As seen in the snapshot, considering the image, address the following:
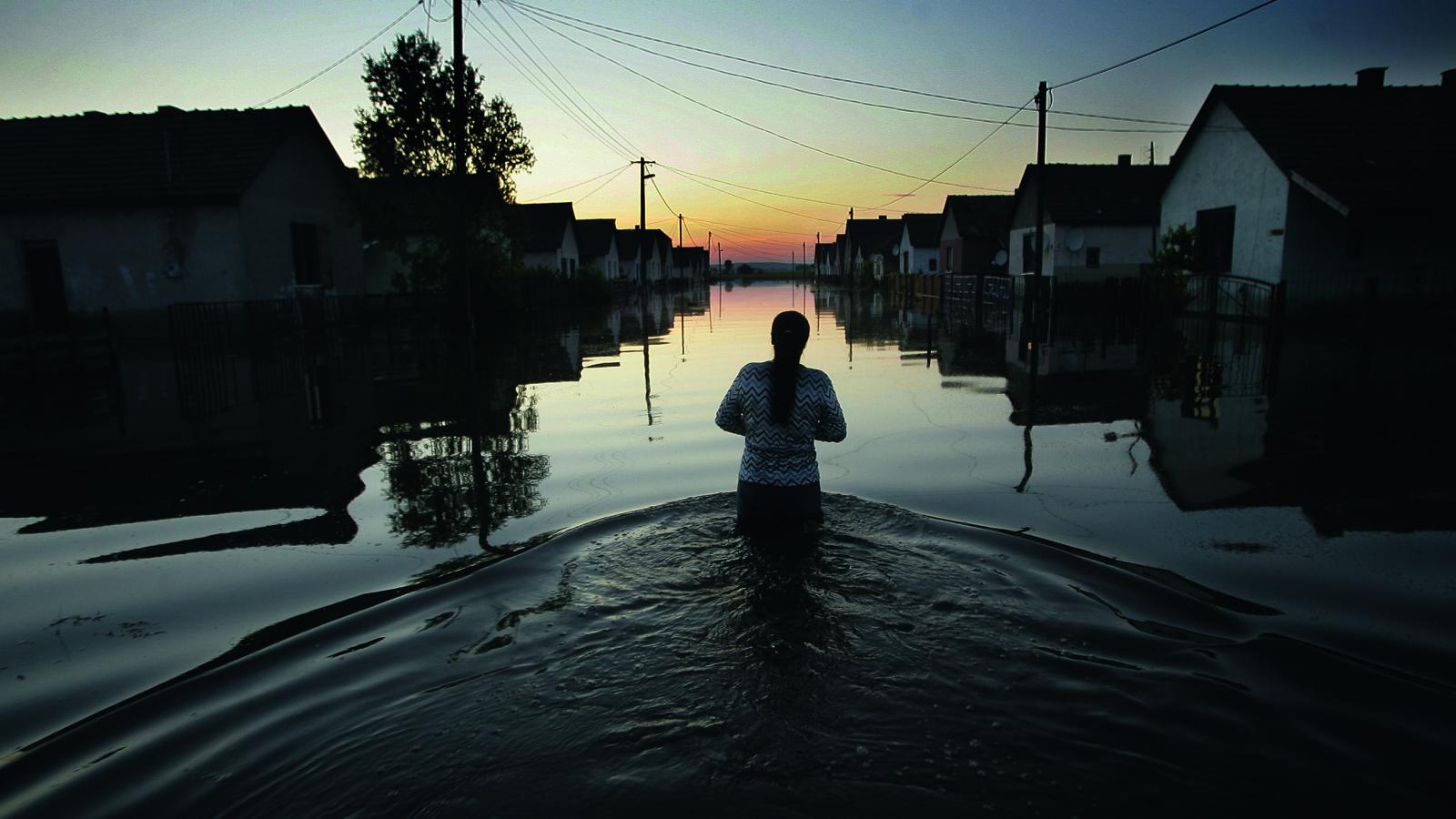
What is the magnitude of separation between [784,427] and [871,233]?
80301 mm

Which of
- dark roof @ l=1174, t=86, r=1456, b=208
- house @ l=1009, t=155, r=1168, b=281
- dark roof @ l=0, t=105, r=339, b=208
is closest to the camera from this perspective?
dark roof @ l=1174, t=86, r=1456, b=208

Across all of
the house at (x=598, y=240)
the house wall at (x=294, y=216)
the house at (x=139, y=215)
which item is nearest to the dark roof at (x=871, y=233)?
the house at (x=598, y=240)

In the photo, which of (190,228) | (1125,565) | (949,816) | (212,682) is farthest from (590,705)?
(190,228)

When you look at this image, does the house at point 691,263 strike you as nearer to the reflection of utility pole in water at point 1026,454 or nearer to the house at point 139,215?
the house at point 139,215

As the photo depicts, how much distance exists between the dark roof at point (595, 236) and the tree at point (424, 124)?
1547 inches

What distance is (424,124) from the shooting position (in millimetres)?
26547

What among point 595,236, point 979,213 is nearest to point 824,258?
point 595,236

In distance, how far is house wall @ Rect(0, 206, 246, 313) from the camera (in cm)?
2162

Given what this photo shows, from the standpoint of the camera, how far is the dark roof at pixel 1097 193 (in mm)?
35000

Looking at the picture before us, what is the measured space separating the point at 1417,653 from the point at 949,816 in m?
2.69

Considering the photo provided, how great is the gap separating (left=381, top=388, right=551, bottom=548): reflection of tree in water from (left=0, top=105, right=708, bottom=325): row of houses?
15.3 meters

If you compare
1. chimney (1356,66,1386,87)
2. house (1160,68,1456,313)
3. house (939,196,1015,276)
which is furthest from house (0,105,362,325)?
house (939,196,1015,276)

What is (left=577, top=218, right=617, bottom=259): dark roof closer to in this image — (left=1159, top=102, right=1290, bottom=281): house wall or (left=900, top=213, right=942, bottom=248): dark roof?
(left=900, top=213, right=942, bottom=248): dark roof

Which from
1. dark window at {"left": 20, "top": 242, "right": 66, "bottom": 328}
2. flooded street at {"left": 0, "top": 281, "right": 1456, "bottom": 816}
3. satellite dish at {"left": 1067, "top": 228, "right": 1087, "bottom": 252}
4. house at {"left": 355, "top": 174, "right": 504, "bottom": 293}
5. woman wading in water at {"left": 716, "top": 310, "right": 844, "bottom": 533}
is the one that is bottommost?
flooded street at {"left": 0, "top": 281, "right": 1456, "bottom": 816}
